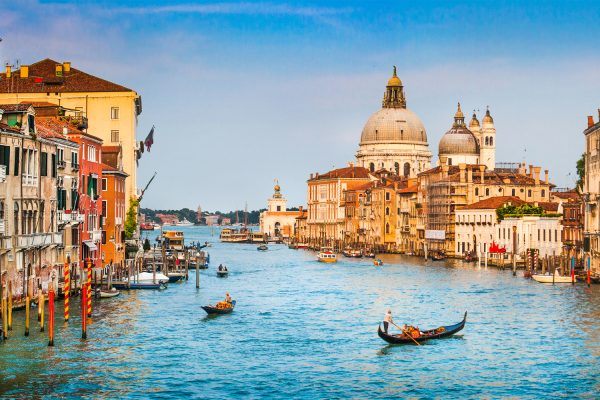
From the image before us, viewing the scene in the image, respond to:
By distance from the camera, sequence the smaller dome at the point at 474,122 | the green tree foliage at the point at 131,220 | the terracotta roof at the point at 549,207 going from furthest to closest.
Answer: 1. the smaller dome at the point at 474,122
2. the terracotta roof at the point at 549,207
3. the green tree foliage at the point at 131,220

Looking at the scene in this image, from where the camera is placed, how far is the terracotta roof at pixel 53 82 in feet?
211

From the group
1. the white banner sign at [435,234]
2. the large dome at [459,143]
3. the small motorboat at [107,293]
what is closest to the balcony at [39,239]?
the small motorboat at [107,293]

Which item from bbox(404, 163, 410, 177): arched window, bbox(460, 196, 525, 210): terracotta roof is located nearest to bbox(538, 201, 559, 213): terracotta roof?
bbox(460, 196, 525, 210): terracotta roof

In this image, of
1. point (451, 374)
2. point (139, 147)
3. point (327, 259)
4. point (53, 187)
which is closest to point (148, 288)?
point (53, 187)

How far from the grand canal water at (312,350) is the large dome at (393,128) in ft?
322

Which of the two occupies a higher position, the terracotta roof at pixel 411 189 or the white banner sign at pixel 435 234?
the terracotta roof at pixel 411 189

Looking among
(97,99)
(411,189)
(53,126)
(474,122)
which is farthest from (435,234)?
(53,126)

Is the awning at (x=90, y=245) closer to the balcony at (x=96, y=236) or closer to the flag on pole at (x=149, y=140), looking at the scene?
the balcony at (x=96, y=236)

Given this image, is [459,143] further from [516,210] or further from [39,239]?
[39,239]

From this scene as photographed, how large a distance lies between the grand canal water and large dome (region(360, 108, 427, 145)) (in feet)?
322

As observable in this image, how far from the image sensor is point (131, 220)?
209ft

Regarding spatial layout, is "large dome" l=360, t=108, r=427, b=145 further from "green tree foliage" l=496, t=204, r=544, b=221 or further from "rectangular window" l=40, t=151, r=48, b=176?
"rectangular window" l=40, t=151, r=48, b=176

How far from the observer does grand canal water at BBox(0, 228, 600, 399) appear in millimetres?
28234

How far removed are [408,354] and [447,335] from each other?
3.06m
